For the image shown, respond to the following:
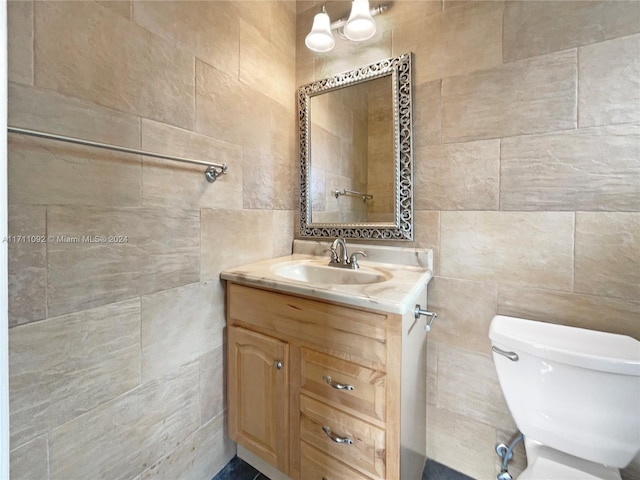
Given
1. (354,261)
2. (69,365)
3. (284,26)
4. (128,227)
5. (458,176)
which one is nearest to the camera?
(69,365)

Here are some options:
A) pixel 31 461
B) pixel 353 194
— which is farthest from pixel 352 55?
pixel 31 461

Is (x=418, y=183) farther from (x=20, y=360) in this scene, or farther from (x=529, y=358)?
(x=20, y=360)

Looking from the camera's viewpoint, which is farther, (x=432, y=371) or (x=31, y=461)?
(x=432, y=371)

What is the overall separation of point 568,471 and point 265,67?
6.61 ft

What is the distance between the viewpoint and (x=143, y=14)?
3.12ft

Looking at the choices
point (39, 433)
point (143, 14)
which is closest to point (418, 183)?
point (143, 14)

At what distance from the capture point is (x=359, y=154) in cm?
147

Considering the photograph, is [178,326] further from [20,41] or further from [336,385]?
[20,41]

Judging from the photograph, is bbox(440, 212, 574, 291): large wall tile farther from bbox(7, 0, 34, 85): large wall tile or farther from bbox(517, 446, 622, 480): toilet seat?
bbox(7, 0, 34, 85): large wall tile

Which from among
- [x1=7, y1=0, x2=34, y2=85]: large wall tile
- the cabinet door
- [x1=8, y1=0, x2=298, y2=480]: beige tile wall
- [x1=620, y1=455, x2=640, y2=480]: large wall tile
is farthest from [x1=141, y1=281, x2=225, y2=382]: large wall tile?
[x1=620, y1=455, x2=640, y2=480]: large wall tile

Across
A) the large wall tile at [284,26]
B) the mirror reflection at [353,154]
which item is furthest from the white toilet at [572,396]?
the large wall tile at [284,26]

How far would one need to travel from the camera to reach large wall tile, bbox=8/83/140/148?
707 millimetres

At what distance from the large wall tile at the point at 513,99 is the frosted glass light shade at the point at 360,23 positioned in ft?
1.40

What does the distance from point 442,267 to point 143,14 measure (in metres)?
1.51
